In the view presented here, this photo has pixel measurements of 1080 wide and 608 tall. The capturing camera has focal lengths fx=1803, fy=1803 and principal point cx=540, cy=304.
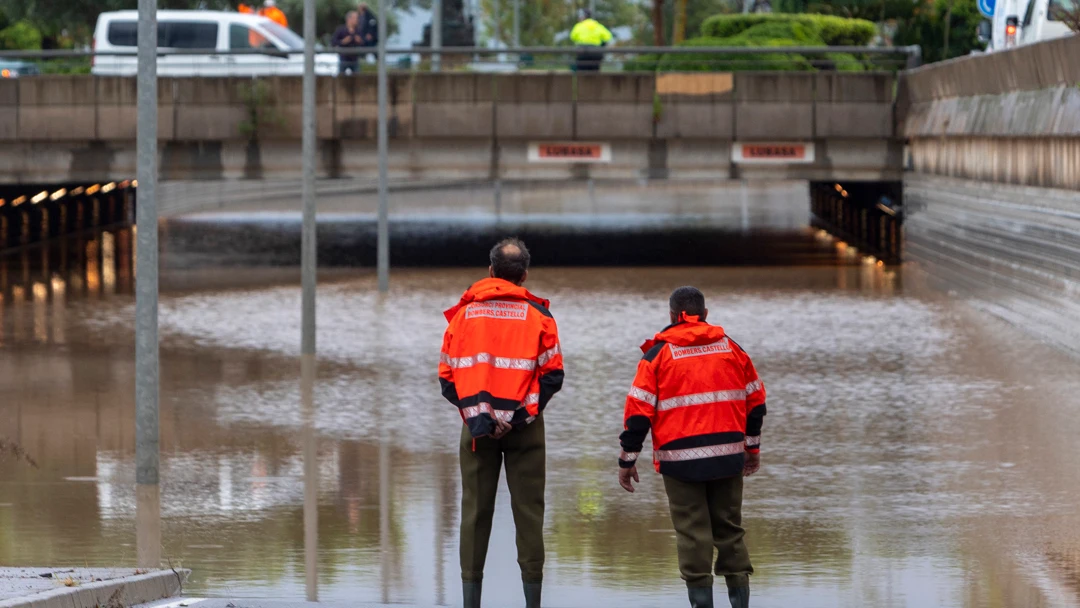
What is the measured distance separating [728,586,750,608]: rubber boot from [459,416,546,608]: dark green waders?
2.54 feet

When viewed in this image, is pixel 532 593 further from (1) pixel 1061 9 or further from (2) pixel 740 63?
(2) pixel 740 63

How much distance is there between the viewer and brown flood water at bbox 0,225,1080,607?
8672 mm

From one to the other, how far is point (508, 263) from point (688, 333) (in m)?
0.78

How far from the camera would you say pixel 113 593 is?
6891 mm

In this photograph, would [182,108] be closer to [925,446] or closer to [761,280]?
[761,280]

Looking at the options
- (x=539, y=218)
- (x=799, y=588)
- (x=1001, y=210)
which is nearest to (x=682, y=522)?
(x=799, y=588)

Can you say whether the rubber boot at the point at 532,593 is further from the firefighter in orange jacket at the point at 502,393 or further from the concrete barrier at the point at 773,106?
the concrete barrier at the point at 773,106

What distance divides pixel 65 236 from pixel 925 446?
3359 cm

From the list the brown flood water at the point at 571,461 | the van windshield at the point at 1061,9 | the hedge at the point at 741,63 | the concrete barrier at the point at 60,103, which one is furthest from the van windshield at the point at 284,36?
the van windshield at the point at 1061,9

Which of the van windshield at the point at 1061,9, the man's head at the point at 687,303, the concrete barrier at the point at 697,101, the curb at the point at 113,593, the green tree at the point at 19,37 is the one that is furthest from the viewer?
the green tree at the point at 19,37

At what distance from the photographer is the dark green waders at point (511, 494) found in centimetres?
722

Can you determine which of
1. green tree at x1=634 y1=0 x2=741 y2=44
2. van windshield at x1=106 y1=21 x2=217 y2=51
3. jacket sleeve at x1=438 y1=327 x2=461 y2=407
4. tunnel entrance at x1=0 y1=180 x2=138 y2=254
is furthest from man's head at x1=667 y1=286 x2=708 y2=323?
green tree at x1=634 y1=0 x2=741 y2=44

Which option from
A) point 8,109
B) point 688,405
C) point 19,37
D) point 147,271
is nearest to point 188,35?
point 8,109

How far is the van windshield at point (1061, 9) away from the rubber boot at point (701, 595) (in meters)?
13.6
